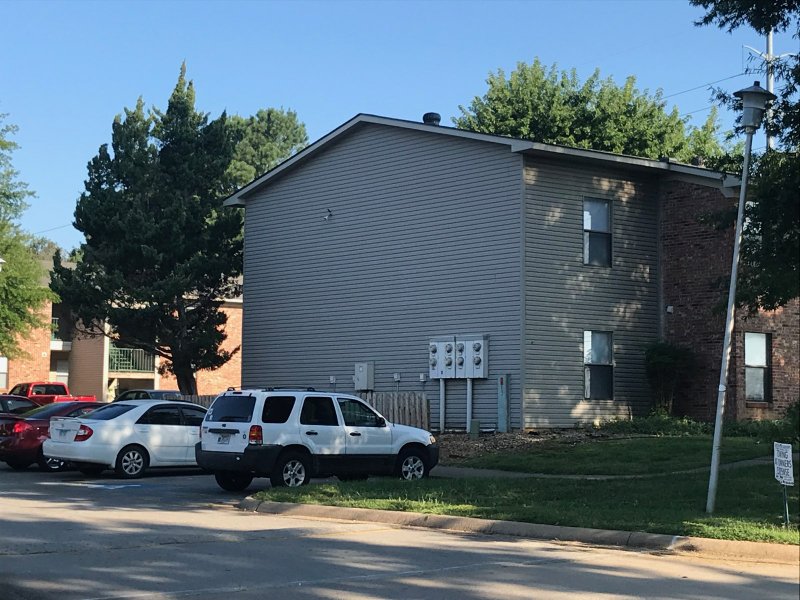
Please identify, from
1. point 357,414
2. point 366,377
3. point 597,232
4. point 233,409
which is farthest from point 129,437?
point 597,232

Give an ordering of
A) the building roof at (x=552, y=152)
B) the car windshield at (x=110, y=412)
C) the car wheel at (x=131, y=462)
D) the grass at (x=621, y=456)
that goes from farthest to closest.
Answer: the building roof at (x=552, y=152), the car windshield at (x=110, y=412), the car wheel at (x=131, y=462), the grass at (x=621, y=456)

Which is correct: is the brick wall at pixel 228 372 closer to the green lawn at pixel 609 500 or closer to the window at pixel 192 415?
the window at pixel 192 415

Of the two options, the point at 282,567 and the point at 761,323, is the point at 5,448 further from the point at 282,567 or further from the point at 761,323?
the point at 761,323

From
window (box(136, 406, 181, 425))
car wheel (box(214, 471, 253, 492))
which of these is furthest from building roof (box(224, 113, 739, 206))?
car wheel (box(214, 471, 253, 492))

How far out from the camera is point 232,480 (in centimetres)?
1869

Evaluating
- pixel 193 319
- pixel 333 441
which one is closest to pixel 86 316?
pixel 193 319

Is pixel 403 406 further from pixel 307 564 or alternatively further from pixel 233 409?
pixel 307 564

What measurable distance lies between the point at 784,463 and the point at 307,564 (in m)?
5.75

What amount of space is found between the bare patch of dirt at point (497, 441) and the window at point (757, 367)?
4862 millimetres

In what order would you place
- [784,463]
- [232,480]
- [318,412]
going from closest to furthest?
1. [784,463]
2. [318,412]
3. [232,480]

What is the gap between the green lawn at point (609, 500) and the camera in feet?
41.7

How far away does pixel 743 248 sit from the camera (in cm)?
1588

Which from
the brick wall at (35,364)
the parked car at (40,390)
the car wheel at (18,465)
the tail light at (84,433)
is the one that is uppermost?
the brick wall at (35,364)

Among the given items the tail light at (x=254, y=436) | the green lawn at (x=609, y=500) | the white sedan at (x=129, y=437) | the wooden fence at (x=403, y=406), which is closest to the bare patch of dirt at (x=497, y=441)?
the wooden fence at (x=403, y=406)
